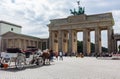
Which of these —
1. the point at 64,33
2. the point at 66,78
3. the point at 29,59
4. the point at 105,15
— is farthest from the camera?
the point at 64,33

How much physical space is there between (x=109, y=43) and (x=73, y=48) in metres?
12.6

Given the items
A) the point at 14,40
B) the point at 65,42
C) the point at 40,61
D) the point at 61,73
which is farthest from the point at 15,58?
the point at 14,40

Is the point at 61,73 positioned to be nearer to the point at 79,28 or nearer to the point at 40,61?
the point at 40,61

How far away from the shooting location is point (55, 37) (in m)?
85.9

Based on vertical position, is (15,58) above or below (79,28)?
below

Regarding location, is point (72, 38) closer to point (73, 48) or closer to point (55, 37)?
point (73, 48)

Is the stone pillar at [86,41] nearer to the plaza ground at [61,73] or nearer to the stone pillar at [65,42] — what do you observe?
the stone pillar at [65,42]

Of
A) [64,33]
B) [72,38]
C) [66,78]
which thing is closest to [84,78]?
[66,78]

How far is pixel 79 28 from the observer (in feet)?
248

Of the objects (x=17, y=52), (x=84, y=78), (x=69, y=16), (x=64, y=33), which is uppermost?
(x=69, y=16)

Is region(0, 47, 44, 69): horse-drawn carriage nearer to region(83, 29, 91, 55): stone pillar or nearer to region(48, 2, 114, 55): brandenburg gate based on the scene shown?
region(48, 2, 114, 55): brandenburg gate

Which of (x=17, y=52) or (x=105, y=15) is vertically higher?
(x=105, y=15)

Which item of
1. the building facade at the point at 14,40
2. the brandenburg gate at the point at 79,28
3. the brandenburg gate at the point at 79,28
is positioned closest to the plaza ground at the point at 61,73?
the brandenburg gate at the point at 79,28

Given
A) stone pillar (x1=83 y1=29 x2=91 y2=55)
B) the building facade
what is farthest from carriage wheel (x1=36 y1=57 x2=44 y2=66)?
the building facade
